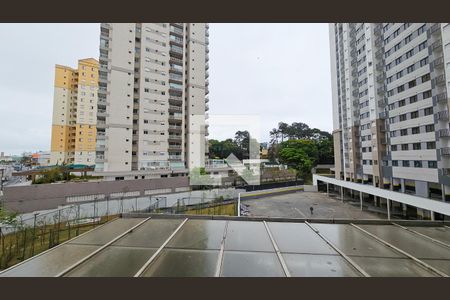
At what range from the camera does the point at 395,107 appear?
666 inches

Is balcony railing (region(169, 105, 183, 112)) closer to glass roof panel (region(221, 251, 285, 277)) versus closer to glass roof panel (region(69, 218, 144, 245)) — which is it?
glass roof panel (region(69, 218, 144, 245))

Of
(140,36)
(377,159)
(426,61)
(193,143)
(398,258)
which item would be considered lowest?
(398,258)

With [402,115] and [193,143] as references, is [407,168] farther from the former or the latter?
[193,143]

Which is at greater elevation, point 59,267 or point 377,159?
point 377,159

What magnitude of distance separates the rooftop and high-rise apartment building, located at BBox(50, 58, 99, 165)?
3845 centimetres

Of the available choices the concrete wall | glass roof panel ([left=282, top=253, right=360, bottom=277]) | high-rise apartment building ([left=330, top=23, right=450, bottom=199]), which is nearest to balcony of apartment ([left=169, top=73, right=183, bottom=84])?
the concrete wall

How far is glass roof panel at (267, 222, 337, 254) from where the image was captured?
128 inches

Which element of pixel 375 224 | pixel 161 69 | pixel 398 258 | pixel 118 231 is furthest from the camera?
pixel 161 69

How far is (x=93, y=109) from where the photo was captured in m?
36.8

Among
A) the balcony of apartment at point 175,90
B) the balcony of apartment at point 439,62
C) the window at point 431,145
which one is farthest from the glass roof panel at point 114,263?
the balcony of apartment at point 175,90

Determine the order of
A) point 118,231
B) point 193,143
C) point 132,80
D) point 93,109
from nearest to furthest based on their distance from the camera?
point 118,231 → point 132,80 → point 193,143 → point 93,109

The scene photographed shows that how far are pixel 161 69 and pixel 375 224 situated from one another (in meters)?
25.4

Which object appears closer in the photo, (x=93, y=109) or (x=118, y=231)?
(x=118, y=231)

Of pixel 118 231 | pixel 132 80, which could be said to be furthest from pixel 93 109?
pixel 118 231
